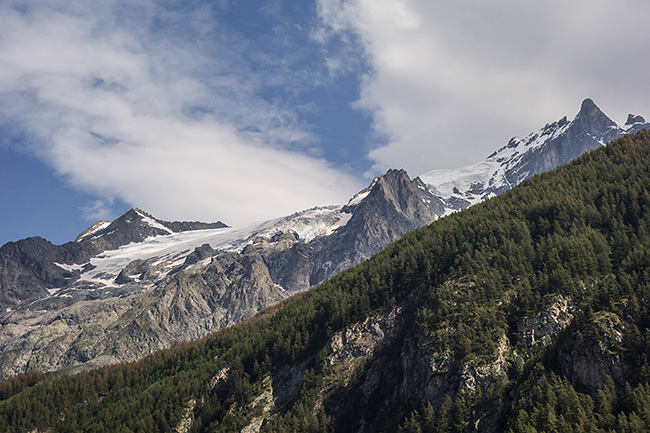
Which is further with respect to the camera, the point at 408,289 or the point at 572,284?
the point at 408,289

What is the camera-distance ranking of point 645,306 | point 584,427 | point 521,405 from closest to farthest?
point 584,427 < point 521,405 < point 645,306

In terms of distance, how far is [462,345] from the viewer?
4584 inches

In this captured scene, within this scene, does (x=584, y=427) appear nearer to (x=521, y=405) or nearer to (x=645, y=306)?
(x=521, y=405)

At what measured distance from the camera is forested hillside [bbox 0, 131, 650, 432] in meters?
97.9

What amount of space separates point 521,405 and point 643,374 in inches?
804

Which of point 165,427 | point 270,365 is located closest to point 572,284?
point 270,365

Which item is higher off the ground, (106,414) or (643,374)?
(106,414)

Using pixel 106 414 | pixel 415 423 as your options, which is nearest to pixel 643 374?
pixel 415 423

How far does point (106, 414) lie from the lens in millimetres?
165625

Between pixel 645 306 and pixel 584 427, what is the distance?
3189cm

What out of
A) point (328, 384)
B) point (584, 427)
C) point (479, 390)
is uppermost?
point (328, 384)

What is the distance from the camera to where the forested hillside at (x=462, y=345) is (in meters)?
97.9

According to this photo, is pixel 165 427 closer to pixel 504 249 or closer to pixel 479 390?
pixel 479 390

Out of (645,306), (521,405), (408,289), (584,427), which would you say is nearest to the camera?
(584,427)
